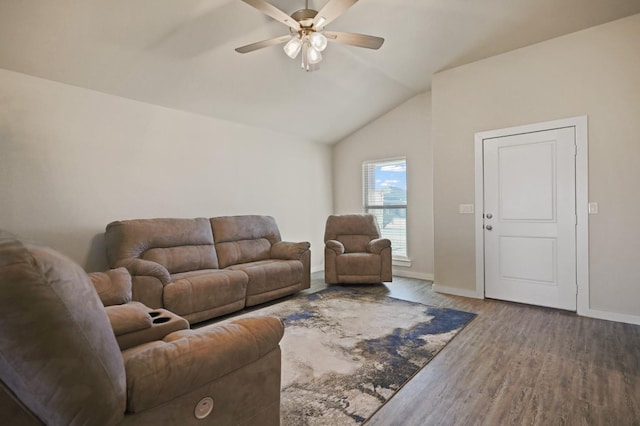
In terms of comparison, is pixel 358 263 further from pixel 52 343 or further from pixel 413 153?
pixel 52 343

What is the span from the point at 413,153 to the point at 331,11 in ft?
11.1

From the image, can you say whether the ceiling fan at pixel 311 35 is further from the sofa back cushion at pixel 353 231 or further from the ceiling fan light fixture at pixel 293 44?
the sofa back cushion at pixel 353 231

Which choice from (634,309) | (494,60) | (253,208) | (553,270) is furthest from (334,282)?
(494,60)

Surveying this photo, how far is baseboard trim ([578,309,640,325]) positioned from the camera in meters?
3.06

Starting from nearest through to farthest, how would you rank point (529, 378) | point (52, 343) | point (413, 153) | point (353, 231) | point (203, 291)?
point (52, 343), point (529, 378), point (203, 291), point (353, 231), point (413, 153)

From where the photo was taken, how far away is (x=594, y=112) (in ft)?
10.7

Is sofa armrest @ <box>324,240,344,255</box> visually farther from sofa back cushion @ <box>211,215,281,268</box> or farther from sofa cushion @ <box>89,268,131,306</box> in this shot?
sofa cushion @ <box>89,268,131,306</box>

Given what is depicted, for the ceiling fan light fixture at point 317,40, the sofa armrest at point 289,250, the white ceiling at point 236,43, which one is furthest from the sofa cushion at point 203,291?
the ceiling fan light fixture at point 317,40

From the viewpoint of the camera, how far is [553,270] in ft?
11.6

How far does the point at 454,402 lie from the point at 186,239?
3068 mm

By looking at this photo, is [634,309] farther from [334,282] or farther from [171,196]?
[171,196]

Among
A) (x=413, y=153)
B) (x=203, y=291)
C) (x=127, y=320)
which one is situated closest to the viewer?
(x=127, y=320)

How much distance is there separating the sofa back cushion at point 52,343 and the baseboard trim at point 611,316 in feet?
13.6

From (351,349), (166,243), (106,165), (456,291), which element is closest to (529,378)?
(351,349)
